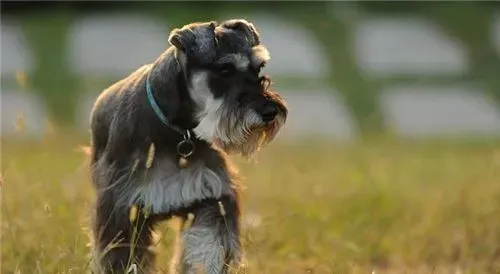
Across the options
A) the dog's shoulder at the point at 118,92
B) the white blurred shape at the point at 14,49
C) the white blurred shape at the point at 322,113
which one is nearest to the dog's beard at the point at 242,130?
the dog's shoulder at the point at 118,92

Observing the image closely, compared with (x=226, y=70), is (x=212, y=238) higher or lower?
lower

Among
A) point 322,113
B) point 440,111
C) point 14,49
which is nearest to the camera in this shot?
point 322,113

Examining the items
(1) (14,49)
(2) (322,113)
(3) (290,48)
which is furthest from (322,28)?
(1) (14,49)

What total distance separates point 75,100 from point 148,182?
1122 cm

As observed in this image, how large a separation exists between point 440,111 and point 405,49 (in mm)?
2343

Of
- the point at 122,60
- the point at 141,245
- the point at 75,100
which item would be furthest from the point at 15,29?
the point at 141,245

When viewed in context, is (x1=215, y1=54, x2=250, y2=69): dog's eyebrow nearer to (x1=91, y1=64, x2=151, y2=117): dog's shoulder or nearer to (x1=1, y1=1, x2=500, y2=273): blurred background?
(x1=91, y1=64, x2=151, y2=117): dog's shoulder

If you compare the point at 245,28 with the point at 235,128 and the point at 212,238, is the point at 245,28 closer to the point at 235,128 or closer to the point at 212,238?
the point at 235,128

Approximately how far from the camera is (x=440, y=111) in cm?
1573

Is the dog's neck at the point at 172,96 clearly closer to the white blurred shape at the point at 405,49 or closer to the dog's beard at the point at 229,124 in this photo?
the dog's beard at the point at 229,124

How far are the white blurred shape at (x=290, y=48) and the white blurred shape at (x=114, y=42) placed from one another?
1290 mm

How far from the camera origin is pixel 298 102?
15.1m

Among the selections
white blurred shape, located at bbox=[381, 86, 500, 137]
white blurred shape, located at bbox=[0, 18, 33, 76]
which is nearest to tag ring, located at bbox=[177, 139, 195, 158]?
white blurred shape, located at bbox=[381, 86, 500, 137]

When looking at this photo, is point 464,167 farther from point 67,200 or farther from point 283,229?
point 67,200
